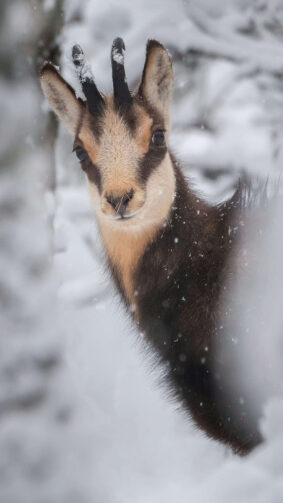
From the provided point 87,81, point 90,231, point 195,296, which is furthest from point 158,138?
point 90,231

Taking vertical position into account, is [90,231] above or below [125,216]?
below

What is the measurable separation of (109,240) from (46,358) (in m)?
1.90

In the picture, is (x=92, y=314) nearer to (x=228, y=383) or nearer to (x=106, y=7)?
(x=228, y=383)

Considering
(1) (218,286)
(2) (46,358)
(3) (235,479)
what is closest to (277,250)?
(1) (218,286)

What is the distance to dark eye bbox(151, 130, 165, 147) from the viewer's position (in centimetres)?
281

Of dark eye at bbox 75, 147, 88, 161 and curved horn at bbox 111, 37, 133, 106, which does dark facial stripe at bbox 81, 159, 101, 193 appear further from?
curved horn at bbox 111, 37, 133, 106

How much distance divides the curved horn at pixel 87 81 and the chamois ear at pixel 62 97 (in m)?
0.12

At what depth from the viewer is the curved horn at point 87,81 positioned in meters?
2.66

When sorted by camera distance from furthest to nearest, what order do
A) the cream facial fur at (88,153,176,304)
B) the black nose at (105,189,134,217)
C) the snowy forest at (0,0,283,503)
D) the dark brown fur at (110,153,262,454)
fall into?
the snowy forest at (0,0,283,503), the dark brown fur at (110,153,262,454), the cream facial fur at (88,153,176,304), the black nose at (105,189,134,217)

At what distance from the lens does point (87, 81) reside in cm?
272

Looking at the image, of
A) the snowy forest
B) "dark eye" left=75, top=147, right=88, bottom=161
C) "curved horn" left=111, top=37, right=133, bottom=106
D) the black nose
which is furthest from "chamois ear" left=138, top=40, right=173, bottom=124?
the snowy forest

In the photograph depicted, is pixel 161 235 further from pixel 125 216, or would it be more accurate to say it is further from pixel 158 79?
pixel 158 79

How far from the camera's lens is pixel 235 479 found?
333 cm

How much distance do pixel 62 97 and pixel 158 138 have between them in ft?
1.58
